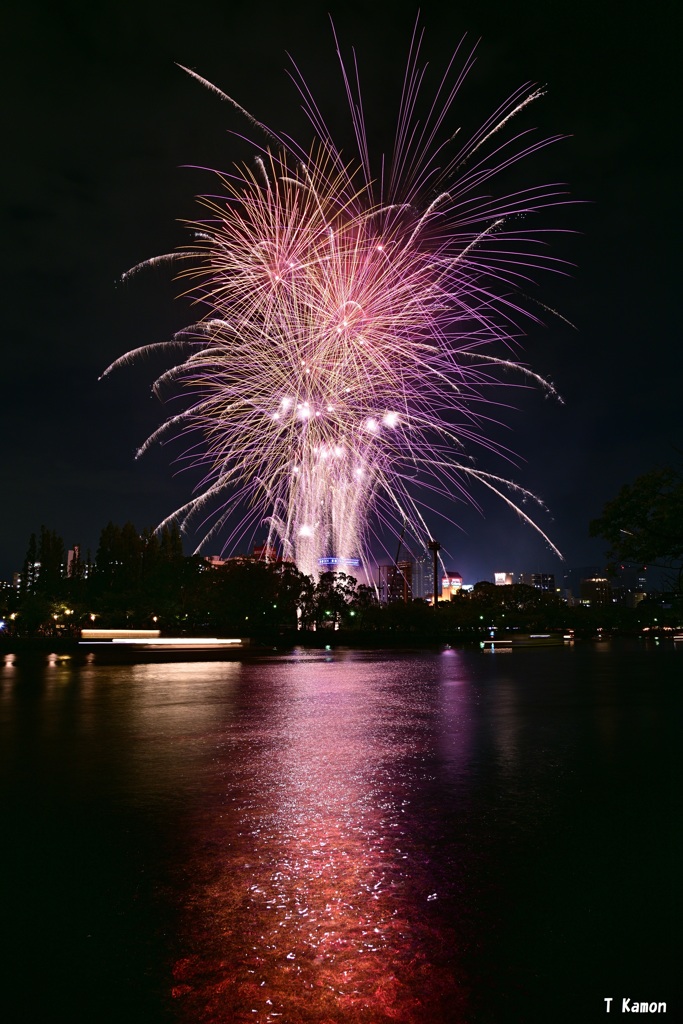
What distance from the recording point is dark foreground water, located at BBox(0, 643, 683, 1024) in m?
3.05

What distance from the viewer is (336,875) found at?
443 centimetres

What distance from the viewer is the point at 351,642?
5112 centimetres

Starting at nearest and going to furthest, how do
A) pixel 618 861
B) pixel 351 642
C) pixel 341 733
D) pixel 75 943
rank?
pixel 75 943, pixel 618 861, pixel 341 733, pixel 351 642

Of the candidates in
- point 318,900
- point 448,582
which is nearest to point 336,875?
point 318,900

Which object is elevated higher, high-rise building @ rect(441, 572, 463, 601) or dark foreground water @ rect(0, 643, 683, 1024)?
high-rise building @ rect(441, 572, 463, 601)

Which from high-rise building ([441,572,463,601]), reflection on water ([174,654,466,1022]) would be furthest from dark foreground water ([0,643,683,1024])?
high-rise building ([441,572,463,601])

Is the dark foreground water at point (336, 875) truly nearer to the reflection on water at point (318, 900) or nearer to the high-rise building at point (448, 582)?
the reflection on water at point (318, 900)

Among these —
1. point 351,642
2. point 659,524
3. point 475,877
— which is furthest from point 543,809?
point 351,642

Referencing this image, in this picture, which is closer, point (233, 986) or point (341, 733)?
point (233, 986)

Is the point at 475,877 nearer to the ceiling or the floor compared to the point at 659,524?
nearer to the floor

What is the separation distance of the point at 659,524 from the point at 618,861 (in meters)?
9.52

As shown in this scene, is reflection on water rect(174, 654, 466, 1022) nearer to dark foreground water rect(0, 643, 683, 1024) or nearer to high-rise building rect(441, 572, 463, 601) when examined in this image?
dark foreground water rect(0, 643, 683, 1024)

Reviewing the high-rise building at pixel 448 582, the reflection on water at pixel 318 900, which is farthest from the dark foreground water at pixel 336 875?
the high-rise building at pixel 448 582

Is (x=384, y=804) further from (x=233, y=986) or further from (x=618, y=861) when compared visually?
(x=233, y=986)
